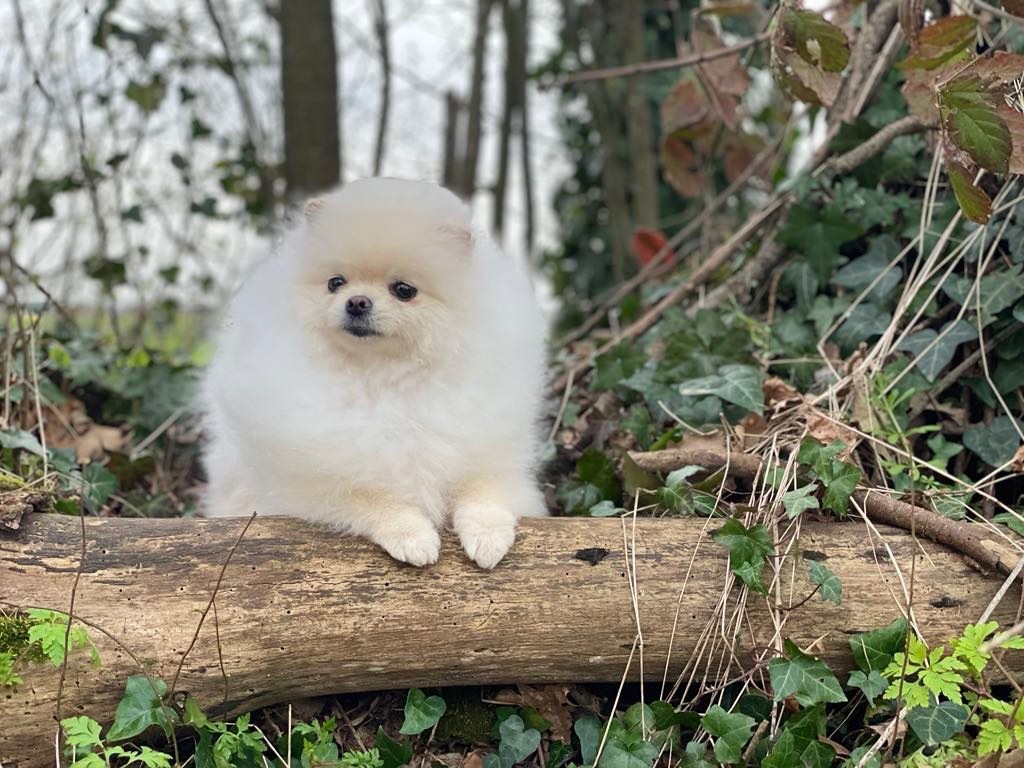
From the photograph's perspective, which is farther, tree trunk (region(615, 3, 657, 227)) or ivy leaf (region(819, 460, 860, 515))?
tree trunk (region(615, 3, 657, 227))

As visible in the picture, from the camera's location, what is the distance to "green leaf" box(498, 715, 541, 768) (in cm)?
223

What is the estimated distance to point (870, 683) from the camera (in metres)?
2.15

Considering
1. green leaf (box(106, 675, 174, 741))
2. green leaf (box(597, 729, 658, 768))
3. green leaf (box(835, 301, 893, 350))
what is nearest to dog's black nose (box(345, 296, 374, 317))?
green leaf (box(106, 675, 174, 741))

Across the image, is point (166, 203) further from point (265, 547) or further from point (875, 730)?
point (875, 730)

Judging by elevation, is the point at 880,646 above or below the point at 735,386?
below

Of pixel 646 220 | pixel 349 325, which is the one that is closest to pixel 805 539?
pixel 349 325

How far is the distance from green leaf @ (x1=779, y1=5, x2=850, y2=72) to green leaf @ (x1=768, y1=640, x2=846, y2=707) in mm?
1859

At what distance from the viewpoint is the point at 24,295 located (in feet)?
13.6

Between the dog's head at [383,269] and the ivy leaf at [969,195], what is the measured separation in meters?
1.33

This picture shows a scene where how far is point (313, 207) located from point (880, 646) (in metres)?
1.80

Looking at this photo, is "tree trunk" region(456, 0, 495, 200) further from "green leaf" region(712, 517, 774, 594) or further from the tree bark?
"green leaf" region(712, 517, 774, 594)

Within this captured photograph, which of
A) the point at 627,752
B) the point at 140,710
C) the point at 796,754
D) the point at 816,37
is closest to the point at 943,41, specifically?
the point at 816,37

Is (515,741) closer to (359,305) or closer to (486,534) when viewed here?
(486,534)

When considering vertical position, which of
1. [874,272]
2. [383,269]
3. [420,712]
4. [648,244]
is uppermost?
[383,269]
